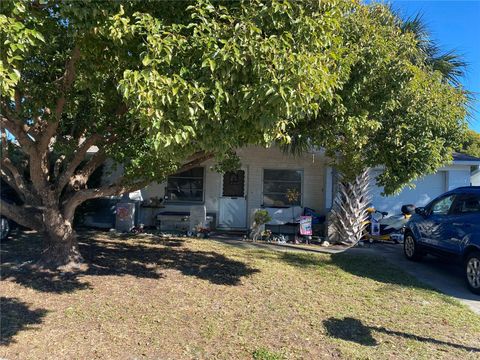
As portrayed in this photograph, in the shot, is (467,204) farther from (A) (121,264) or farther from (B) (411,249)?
(A) (121,264)

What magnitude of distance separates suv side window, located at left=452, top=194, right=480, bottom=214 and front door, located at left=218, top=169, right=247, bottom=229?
712 centimetres

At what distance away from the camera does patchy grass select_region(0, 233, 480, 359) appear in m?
4.82

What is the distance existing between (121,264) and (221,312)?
3.04 meters

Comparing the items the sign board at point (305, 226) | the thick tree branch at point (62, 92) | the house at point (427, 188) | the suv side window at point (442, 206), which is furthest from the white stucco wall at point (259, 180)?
the thick tree branch at point (62, 92)

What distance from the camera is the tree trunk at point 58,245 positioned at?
24.4 feet

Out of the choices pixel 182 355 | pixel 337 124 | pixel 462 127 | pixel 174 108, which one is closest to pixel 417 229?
pixel 462 127

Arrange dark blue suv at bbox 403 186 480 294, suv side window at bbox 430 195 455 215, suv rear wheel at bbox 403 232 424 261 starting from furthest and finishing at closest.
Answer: suv rear wheel at bbox 403 232 424 261
suv side window at bbox 430 195 455 215
dark blue suv at bbox 403 186 480 294

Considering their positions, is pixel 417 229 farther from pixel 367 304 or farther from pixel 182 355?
pixel 182 355

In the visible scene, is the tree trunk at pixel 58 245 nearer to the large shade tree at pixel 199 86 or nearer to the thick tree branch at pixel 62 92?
the large shade tree at pixel 199 86

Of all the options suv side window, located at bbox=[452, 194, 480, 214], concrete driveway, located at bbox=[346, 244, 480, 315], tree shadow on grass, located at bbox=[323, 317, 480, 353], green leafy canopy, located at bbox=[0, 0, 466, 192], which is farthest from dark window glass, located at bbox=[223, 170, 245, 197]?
tree shadow on grass, located at bbox=[323, 317, 480, 353]

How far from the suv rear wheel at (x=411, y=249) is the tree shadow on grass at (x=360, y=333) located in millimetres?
5119

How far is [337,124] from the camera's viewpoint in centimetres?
650

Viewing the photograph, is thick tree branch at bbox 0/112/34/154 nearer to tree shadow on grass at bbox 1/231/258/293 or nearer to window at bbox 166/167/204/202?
tree shadow on grass at bbox 1/231/258/293

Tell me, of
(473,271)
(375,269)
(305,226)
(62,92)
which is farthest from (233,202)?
(62,92)
